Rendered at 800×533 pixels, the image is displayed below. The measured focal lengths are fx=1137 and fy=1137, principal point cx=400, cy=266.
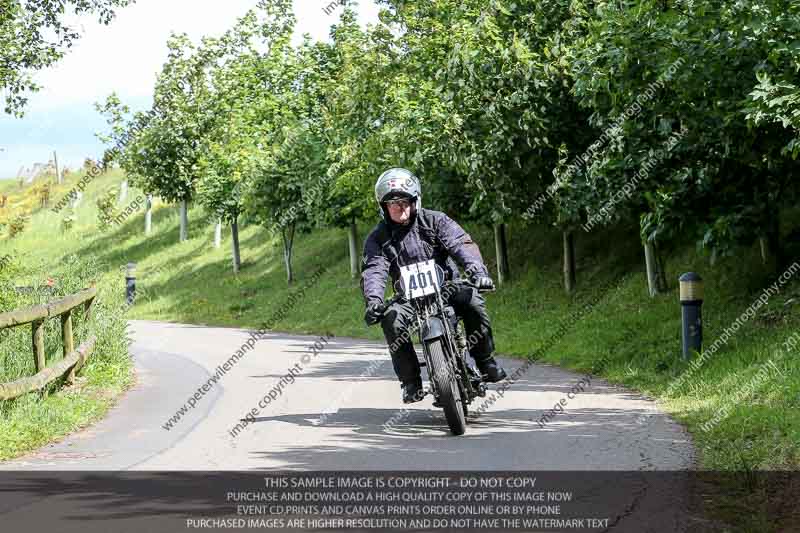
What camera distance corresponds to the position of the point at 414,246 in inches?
379

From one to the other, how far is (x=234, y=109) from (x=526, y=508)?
3735 cm

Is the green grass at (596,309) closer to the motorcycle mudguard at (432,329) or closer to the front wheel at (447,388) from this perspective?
the front wheel at (447,388)

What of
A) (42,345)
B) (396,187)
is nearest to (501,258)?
(42,345)

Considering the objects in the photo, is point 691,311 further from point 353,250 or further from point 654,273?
point 353,250

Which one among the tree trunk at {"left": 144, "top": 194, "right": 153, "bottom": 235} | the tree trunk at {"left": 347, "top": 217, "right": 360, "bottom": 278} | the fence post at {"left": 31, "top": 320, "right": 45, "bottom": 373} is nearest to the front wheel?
the fence post at {"left": 31, "top": 320, "right": 45, "bottom": 373}

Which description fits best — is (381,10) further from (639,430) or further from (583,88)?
(639,430)

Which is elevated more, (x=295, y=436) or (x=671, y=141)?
(x=671, y=141)

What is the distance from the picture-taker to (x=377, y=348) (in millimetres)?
20672

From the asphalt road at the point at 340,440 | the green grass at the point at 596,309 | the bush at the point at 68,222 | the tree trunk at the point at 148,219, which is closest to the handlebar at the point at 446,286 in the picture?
the asphalt road at the point at 340,440

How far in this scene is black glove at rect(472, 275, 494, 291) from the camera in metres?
9.41

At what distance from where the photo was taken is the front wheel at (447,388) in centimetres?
889

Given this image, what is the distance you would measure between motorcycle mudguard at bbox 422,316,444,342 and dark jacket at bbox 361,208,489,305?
617mm

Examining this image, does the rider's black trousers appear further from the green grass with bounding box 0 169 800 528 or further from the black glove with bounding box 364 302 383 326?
the green grass with bounding box 0 169 800 528

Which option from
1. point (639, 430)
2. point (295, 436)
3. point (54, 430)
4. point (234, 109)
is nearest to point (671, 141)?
point (639, 430)
